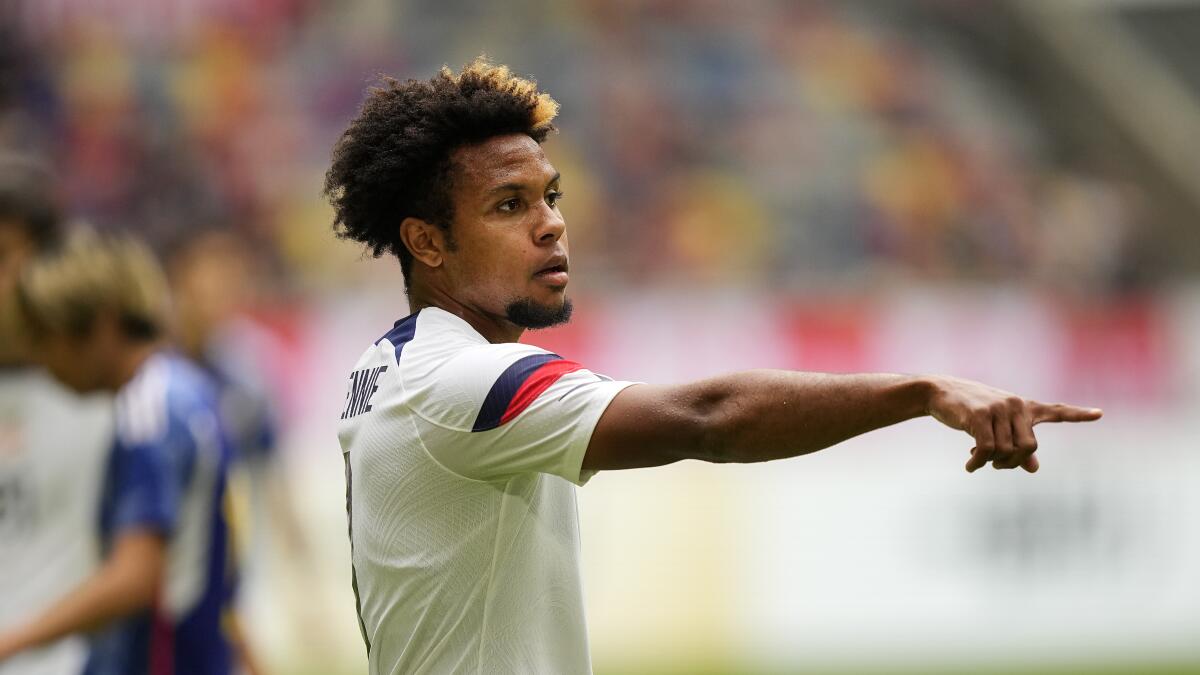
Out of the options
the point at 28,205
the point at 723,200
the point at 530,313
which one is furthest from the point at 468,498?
the point at 723,200

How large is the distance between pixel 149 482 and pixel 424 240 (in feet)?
6.71

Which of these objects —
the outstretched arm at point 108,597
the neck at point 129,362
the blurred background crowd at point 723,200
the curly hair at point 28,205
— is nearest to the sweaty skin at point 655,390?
the outstretched arm at point 108,597

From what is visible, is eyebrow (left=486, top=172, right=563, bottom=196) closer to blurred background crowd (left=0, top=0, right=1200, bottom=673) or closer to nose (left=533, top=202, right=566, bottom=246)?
nose (left=533, top=202, right=566, bottom=246)

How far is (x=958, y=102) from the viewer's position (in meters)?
17.9

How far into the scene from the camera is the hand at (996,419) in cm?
298

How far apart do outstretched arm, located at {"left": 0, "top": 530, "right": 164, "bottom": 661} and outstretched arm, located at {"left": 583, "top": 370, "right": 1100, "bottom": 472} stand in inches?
94.3

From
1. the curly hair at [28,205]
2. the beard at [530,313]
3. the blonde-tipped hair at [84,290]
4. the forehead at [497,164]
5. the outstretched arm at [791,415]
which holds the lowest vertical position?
the outstretched arm at [791,415]

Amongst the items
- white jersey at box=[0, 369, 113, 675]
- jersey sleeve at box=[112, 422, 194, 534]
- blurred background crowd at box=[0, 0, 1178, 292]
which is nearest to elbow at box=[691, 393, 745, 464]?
jersey sleeve at box=[112, 422, 194, 534]

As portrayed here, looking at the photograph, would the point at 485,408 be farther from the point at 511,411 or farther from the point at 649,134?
the point at 649,134

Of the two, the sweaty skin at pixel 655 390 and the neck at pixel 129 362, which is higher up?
the neck at pixel 129 362

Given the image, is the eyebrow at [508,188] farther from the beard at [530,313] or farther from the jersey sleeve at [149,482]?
the jersey sleeve at [149,482]

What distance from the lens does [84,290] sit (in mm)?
5574

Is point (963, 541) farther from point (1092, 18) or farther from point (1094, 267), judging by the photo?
point (1092, 18)

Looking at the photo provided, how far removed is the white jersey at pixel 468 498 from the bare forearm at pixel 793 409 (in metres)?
0.23
